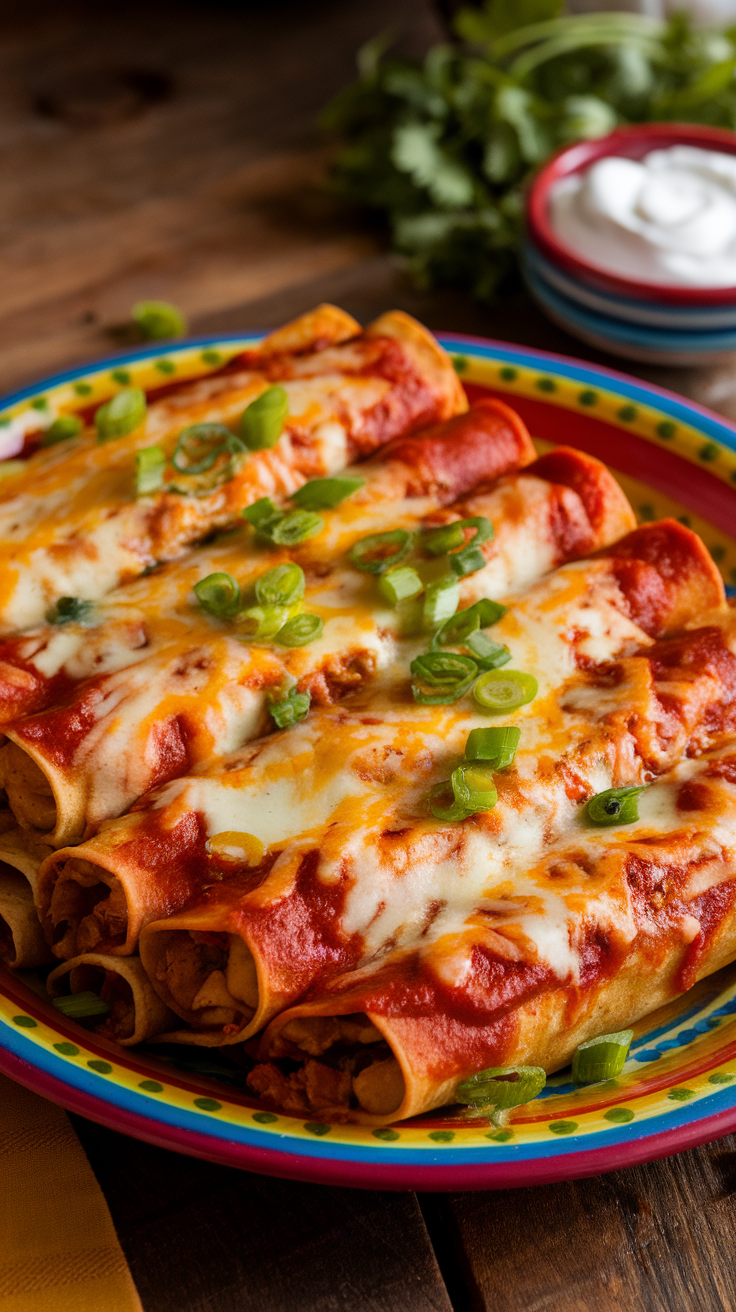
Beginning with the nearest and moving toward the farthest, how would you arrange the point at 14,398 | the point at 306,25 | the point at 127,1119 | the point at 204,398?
the point at 127,1119
the point at 204,398
the point at 14,398
the point at 306,25

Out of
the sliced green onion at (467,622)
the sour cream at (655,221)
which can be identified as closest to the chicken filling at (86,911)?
the sliced green onion at (467,622)

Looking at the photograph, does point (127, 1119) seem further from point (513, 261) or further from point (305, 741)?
point (513, 261)

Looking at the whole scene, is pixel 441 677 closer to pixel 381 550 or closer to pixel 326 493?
pixel 381 550

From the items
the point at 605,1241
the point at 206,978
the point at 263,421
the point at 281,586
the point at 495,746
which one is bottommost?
the point at 605,1241

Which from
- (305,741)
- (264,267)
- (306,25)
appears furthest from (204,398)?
(306,25)

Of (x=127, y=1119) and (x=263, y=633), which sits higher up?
(x=263, y=633)

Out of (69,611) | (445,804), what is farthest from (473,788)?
(69,611)
